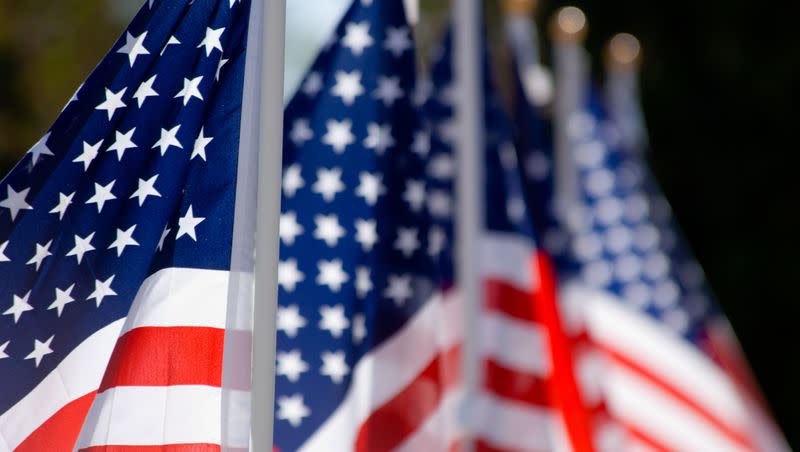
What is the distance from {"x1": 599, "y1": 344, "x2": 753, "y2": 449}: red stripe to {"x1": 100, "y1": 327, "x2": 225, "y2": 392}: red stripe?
3.51m

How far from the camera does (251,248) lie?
2920 millimetres

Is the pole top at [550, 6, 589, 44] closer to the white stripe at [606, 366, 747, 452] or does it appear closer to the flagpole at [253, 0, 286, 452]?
the white stripe at [606, 366, 747, 452]

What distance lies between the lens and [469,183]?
4469 millimetres

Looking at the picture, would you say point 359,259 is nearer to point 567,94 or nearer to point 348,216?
point 348,216

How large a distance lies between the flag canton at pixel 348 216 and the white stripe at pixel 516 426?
621mm

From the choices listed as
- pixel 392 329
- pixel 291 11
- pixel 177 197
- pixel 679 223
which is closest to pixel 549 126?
pixel 679 223

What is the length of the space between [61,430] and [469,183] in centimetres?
202

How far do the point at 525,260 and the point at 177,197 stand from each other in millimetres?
2110

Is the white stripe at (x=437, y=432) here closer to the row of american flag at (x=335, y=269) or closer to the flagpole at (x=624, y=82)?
the row of american flag at (x=335, y=269)

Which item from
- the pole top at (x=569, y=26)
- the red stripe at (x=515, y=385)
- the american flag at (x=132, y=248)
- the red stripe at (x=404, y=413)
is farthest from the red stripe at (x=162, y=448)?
the pole top at (x=569, y=26)

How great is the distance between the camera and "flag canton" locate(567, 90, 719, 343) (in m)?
6.38

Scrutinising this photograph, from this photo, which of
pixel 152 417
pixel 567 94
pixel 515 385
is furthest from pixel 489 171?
pixel 152 417

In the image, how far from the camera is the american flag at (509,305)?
4531 mm

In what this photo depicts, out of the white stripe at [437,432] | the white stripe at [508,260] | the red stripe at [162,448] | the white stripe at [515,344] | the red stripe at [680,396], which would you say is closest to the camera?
the red stripe at [162,448]
